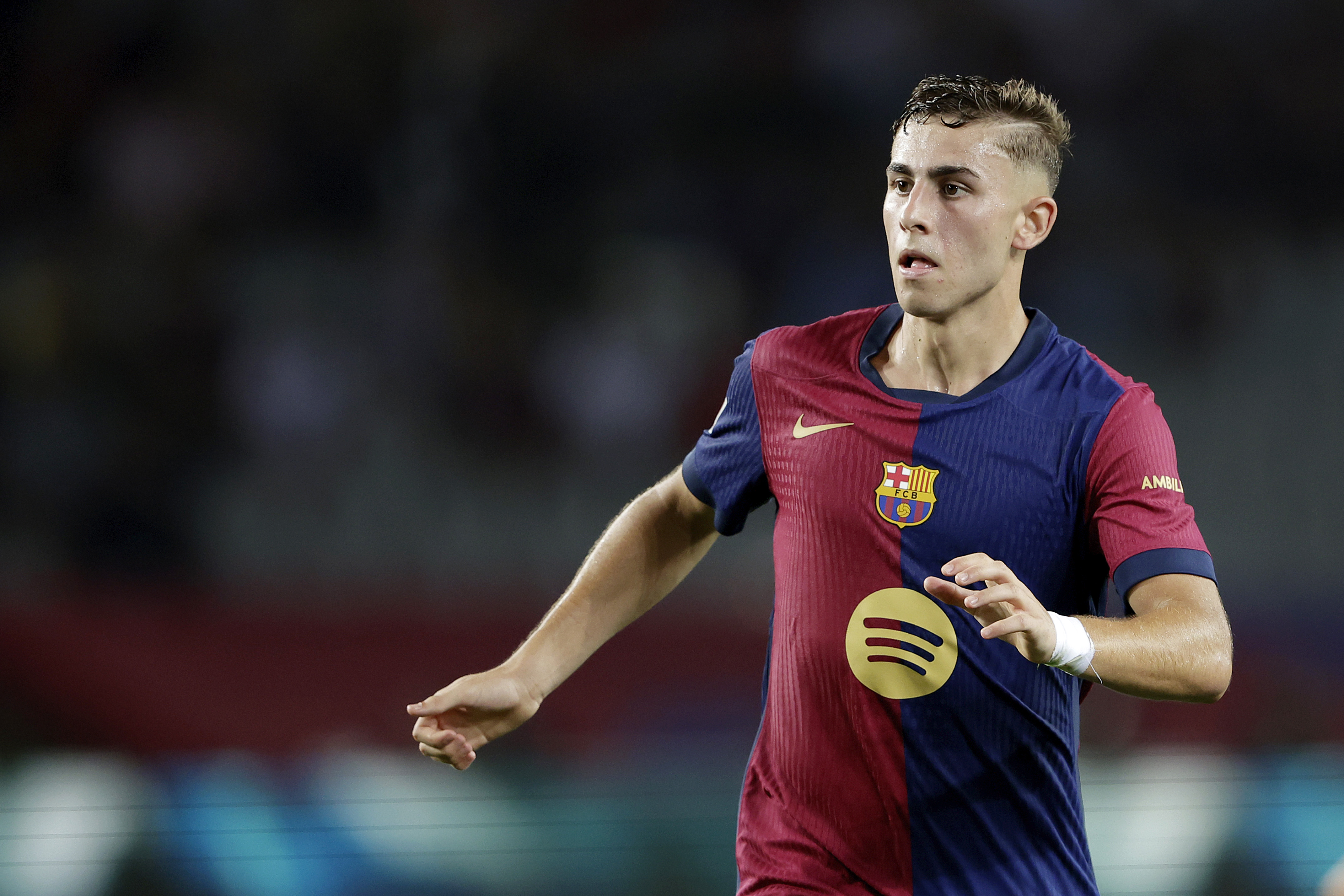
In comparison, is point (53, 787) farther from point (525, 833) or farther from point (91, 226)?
point (91, 226)

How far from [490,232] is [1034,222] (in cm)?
552

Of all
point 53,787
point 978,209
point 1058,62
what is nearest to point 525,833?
point 53,787

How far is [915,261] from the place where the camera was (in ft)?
8.97

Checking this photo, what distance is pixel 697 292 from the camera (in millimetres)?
7812

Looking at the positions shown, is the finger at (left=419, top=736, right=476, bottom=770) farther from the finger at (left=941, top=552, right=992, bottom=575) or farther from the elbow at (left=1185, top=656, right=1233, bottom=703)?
the elbow at (left=1185, top=656, right=1233, bottom=703)

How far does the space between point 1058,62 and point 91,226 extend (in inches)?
231

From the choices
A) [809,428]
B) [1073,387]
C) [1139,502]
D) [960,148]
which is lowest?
[1139,502]

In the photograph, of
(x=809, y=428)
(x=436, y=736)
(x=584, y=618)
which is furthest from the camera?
(x=584, y=618)

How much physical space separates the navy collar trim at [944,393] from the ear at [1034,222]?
0.47ft

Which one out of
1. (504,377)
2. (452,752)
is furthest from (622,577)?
(504,377)

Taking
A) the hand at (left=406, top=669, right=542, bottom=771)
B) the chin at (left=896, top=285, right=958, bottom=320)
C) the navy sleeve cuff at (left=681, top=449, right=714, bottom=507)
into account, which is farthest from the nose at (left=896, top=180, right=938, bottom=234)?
the hand at (left=406, top=669, right=542, bottom=771)

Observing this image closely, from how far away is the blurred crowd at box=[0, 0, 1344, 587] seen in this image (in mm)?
7070

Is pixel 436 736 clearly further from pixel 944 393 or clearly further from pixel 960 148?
pixel 960 148

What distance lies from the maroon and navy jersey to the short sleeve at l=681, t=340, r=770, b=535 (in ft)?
0.69
